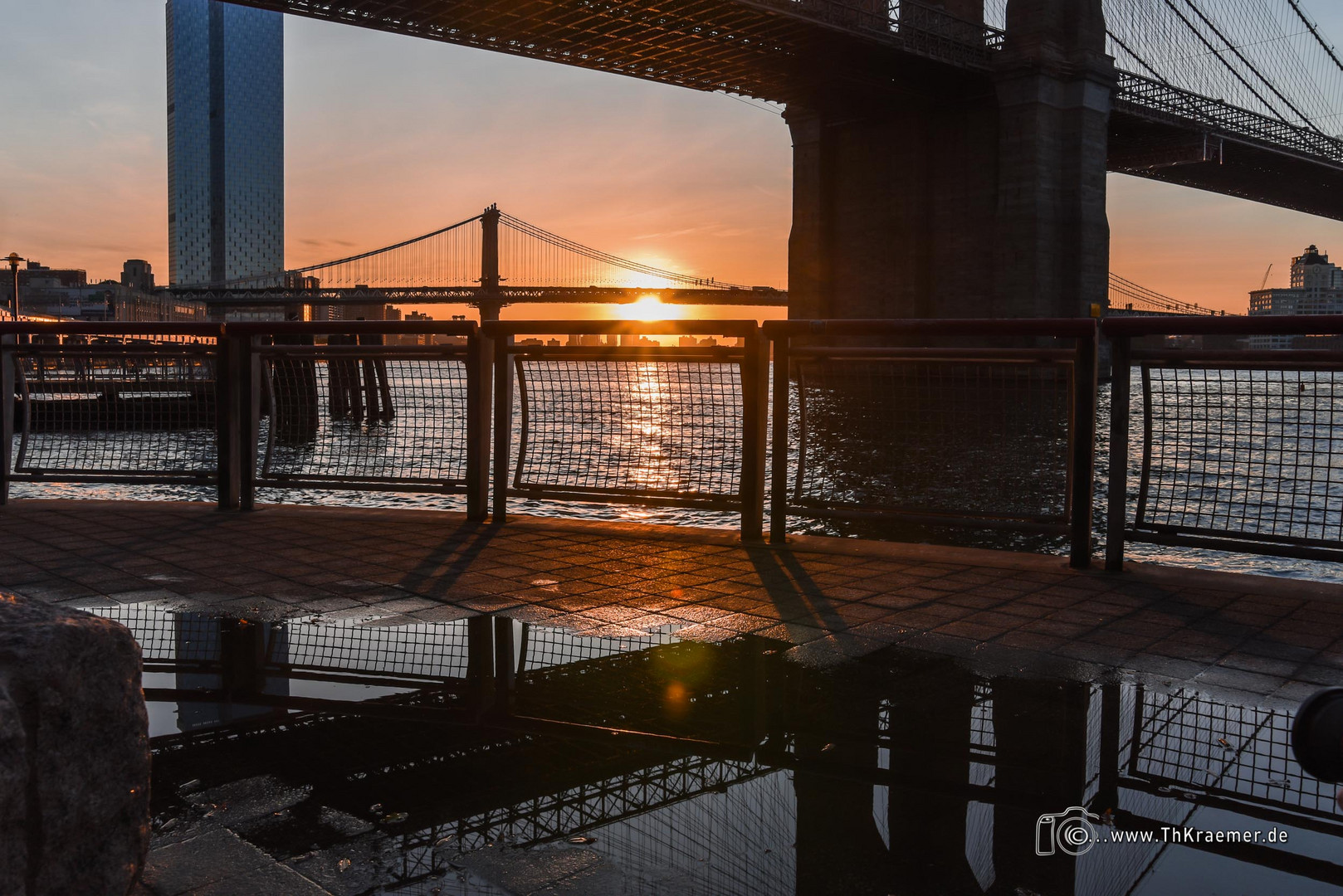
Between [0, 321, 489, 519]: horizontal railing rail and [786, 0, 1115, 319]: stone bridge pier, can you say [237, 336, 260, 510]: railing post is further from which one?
[786, 0, 1115, 319]: stone bridge pier

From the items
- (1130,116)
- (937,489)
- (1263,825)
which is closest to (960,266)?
(1130,116)

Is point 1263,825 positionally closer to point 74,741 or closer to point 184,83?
point 74,741

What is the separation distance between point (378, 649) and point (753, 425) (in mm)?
2402

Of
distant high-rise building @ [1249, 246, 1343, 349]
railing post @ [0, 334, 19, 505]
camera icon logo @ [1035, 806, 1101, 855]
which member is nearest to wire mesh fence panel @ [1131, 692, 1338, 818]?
camera icon logo @ [1035, 806, 1101, 855]

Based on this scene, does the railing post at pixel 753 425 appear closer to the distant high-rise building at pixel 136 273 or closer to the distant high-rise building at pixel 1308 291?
the distant high-rise building at pixel 1308 291

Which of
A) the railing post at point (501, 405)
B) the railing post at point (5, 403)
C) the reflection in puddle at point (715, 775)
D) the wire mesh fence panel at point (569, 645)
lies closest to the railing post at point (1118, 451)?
the reflection in puddle at point (715, 775)

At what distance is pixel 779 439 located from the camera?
507 centimetres

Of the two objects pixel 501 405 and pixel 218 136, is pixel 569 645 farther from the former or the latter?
pixel 218 136

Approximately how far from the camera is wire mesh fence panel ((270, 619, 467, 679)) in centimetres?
296

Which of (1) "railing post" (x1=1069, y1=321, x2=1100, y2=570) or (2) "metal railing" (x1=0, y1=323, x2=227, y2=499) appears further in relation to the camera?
(2) "metal railing" (x1=0, y1=323, x2=227, y2=499)

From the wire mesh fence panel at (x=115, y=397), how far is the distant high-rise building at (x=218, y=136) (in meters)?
157

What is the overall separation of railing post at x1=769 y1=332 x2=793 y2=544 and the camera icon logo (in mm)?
3039

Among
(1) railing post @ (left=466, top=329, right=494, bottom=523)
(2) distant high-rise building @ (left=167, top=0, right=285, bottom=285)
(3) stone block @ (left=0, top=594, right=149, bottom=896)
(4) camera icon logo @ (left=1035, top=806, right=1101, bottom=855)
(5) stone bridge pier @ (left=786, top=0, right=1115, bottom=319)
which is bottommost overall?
(4) camera icon logo @ (left=1035, top=806, right=1101, bottom=855)

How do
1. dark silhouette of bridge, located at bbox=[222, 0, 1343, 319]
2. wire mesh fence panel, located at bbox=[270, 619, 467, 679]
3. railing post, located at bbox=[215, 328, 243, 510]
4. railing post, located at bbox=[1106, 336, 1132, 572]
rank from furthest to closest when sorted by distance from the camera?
1. dark silhouette of bridge, located at bbox=[222, 0, 1343, 319]
2. railing post, located at bbox=[215, 328, 243, 510]
3. railing post, located at bbox=[1106, 336, 1132, 572]
4. wire mesh fence panel, located at bbox=[270, 619, 467, 679]
